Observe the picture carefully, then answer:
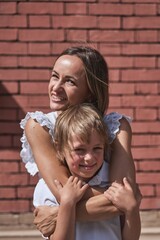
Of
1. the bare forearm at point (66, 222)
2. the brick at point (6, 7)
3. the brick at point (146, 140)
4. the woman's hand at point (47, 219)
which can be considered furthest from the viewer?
the brick at point (146, 140)

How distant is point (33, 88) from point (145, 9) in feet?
4.19

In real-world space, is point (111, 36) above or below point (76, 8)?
below

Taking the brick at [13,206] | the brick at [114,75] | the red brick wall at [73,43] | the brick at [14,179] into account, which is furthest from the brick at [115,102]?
the brick at [13,206]

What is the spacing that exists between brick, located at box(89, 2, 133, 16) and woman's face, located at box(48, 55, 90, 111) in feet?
9.46

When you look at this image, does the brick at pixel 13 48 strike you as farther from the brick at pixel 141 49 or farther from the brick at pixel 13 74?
the brick at pixel 141 49

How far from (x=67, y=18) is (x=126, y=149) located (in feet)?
9.98

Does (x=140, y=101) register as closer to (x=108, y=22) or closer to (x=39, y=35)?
(x=108, y=22)

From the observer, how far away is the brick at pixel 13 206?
5.36 metres

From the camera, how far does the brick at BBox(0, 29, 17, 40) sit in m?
5.35

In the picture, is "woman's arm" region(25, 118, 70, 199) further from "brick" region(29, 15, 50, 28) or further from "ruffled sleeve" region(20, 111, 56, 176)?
"brick" region(29, 15, 50, 28)

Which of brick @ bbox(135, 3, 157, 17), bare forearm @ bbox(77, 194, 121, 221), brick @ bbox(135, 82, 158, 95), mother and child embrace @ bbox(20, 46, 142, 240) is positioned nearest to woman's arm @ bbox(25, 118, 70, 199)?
mother and child embrace @ bbox(20, 46, 142, 240)

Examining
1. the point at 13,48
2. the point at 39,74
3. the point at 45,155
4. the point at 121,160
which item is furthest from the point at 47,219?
the point at 13,48

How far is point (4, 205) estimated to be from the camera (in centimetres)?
537

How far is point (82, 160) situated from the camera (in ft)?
7.83
